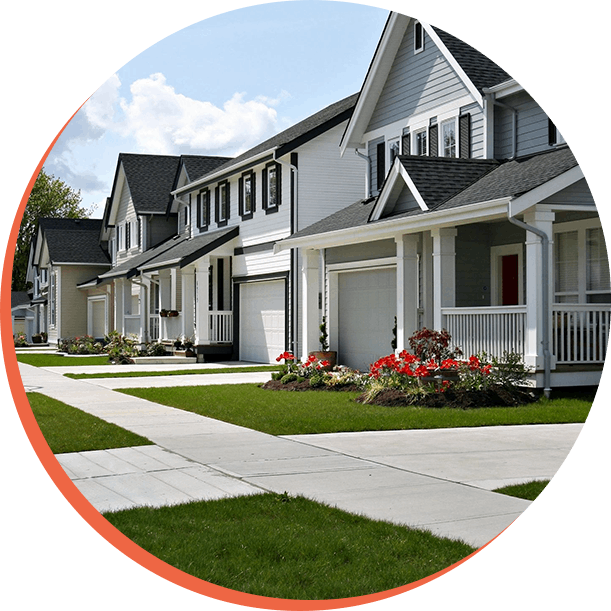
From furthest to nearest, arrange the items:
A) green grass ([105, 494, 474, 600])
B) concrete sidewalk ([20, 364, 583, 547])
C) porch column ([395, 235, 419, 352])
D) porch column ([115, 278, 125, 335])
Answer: porch column ([115, 278, 125, 335]) < porch column ([395, 235, 419, 352]) < concrete sidewalk ([20, 364, 583, 547]) < green grass ([105, 494, 474, 600])

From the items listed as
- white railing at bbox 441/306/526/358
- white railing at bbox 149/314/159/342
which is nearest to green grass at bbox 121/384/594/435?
white railing at bbox 441/306/526/358

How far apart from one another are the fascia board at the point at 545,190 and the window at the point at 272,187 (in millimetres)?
12418

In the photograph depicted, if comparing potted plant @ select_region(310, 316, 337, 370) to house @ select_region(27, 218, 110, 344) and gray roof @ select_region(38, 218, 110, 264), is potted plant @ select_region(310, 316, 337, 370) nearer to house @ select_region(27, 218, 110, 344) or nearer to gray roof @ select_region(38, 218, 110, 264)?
house @ select_region(27, 218, 110, 344)

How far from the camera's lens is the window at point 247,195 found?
27.6 m

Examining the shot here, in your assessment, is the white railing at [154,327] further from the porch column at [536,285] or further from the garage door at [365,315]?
the porch column at [536,285]

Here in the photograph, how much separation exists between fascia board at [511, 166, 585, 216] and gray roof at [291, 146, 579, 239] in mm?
92

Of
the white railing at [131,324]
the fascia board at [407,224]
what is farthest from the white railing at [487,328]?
the white railing at [131,324]

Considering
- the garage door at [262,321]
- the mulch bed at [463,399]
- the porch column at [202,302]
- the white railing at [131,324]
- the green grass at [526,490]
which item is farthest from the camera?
the white railing at [131,324]

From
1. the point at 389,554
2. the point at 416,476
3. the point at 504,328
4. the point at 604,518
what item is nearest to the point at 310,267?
the point at 504,328

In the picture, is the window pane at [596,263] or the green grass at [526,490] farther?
the window pane at [596,263]

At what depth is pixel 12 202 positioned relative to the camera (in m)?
3.70

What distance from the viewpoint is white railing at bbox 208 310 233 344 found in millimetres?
28391

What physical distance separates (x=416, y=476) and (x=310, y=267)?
13.7 m

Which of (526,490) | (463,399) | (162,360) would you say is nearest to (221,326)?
(162,360)
